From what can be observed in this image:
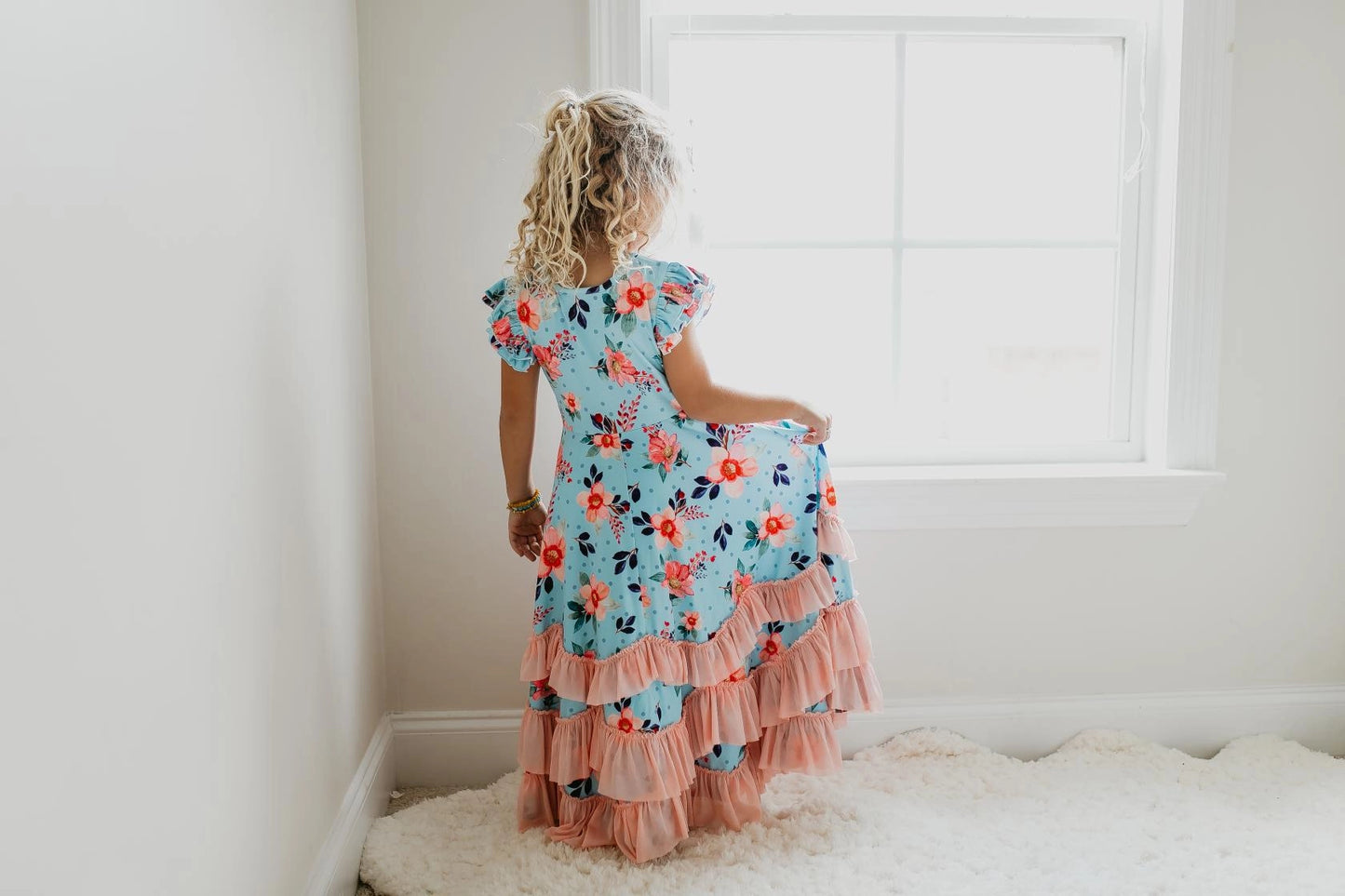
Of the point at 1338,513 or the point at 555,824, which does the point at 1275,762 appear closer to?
the point at 1338,513

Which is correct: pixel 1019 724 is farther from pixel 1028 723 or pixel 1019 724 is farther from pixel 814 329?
pixel 814 329

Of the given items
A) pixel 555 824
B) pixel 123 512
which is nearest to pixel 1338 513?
pixel 555 824

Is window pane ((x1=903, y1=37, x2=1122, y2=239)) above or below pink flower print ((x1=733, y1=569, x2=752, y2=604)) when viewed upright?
above

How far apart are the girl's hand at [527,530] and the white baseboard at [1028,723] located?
0.48 meters

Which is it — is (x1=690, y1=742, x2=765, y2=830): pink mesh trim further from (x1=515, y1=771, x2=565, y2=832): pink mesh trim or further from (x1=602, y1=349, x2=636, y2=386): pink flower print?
(x1=602, y1=349, x2=636, y2=386): pink flower print

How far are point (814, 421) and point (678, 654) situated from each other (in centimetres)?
45

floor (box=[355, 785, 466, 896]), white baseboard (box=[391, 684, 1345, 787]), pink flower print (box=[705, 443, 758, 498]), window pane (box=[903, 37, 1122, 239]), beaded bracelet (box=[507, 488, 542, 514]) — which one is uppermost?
window pane (box=[903, 37, 1122, 239])

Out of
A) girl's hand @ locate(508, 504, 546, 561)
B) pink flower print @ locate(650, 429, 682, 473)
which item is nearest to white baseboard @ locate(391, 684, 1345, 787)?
girl's hand @ locate(508, 504, 546, 561)

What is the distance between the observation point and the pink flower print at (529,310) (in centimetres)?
162

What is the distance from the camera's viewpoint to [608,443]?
1677mm

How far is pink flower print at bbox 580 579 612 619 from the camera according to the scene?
168 cm

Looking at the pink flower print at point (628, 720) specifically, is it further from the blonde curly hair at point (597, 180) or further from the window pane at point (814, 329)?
the window pane at point (814, 329)

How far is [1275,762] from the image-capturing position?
2.16 m

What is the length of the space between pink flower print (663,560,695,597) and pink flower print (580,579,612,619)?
10cm
